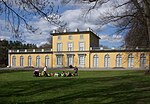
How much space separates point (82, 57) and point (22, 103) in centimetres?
6274

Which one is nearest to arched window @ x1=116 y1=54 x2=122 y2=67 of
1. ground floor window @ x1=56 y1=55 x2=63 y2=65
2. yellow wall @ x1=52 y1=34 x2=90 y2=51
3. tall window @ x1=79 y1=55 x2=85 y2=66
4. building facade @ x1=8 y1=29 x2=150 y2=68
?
building facade @ x1=8 y1=29 x2=150 y2=68

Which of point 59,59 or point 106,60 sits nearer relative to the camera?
point 106,60

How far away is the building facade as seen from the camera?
69.8m

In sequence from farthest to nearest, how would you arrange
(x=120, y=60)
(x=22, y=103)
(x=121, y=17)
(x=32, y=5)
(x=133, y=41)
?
(x=120, y=60), (x=133, y=41), (x=121, y=17), (x=22, y=103), (x=32, y=5)

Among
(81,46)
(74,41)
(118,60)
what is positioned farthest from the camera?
(74,41)

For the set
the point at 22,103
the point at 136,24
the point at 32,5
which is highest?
the point at 136,24

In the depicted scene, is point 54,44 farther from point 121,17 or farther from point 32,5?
point 32,5

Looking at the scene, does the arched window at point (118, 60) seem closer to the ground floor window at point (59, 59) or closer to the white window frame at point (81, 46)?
the white window frame at point (81, 46)

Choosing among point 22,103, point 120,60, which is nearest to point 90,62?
point 120,60

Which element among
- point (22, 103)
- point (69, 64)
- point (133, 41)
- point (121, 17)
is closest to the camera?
point (22, 103)

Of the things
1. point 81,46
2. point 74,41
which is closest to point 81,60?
point 81,46

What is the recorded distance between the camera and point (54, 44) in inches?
2990

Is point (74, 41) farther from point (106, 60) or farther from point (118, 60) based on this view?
point (118, 60)

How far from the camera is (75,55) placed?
7344cm
